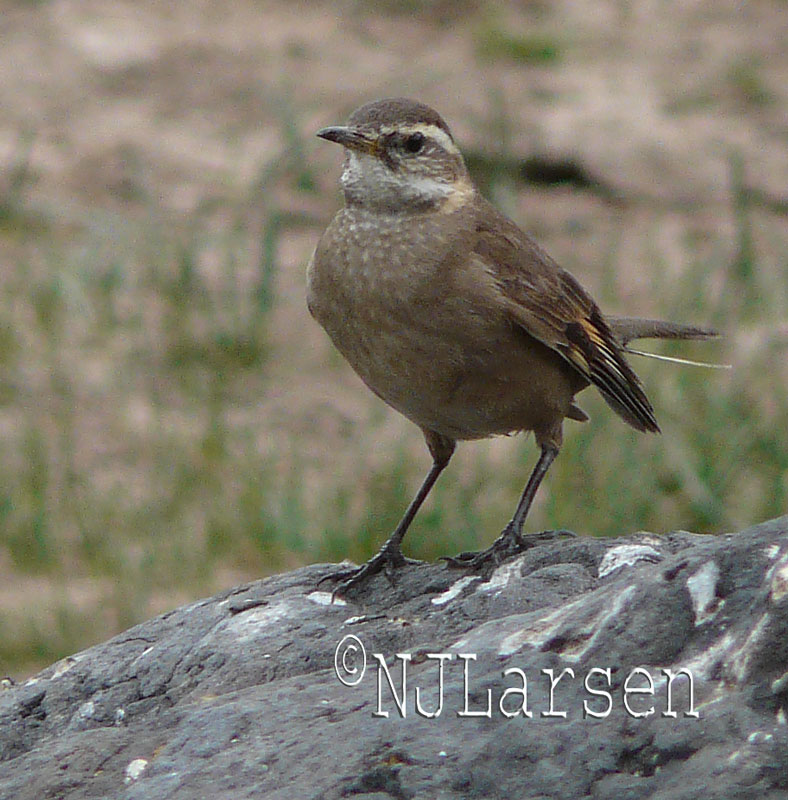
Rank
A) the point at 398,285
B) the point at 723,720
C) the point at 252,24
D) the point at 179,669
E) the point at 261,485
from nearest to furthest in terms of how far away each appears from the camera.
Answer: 1. the point at 723,720
2. the point at 179,669
3. the point at 398,285
4. the point at 261,485
5. the point at 252,24

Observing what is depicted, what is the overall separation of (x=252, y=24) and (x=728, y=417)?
5.49 meters

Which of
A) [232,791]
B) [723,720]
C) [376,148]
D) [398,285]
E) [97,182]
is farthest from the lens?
[97,182]

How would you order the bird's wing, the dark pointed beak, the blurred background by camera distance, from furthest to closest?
the blurred background < the dark pointed beak < the bird's wing

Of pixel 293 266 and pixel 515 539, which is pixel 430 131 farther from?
pixel 293 266

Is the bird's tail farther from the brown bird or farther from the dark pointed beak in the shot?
the dark pointed beak

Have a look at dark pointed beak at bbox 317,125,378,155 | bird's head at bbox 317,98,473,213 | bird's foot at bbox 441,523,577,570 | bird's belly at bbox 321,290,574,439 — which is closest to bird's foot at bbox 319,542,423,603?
bird's foot at bbox 441,523,577,570

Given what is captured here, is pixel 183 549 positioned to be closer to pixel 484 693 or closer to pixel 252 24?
pixel 484 693

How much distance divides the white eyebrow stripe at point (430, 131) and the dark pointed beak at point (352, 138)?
51mm

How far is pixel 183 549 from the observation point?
22.6 ft

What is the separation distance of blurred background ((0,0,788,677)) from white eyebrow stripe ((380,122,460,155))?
1922mm

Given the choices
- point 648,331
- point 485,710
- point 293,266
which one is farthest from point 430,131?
point 293,266

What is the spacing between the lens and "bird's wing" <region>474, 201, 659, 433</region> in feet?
15.9

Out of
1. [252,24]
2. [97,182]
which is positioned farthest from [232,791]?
[252,24]

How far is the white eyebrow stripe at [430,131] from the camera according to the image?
504 centimetres
